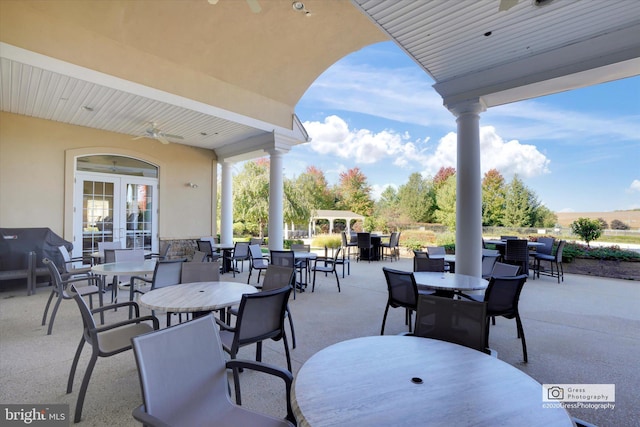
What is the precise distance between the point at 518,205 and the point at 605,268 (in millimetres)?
14922

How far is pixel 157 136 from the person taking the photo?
20.1 ft

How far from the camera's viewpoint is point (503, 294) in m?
2.92

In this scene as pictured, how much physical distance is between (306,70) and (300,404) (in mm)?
6661

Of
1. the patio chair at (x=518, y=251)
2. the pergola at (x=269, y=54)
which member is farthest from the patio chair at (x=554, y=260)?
the pergola at (x=269, y=54)

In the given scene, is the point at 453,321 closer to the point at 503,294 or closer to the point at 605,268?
the point at 503,294

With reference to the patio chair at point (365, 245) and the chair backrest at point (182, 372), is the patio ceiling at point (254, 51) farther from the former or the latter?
the patio chair at point (365, 245)

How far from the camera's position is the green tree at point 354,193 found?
26.4m

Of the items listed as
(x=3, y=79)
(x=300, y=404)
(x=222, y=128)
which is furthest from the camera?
(x=222, y=128)

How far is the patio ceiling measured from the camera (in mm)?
3289

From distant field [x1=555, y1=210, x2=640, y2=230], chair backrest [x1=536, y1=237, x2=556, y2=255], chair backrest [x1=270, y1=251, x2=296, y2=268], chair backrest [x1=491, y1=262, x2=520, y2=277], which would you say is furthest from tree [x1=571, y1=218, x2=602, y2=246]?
chair backrest [x1=270, y1=251, x2=296, y2=268]

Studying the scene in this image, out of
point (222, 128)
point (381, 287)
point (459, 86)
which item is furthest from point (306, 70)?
point (381, 287)

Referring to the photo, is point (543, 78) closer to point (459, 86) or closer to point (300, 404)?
point (459, 86)

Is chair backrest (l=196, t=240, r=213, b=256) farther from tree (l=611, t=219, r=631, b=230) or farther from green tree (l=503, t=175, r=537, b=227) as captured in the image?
tree (l=611, t=219, r=631, b=230)

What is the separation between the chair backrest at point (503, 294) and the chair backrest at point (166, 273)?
11.2 feet
